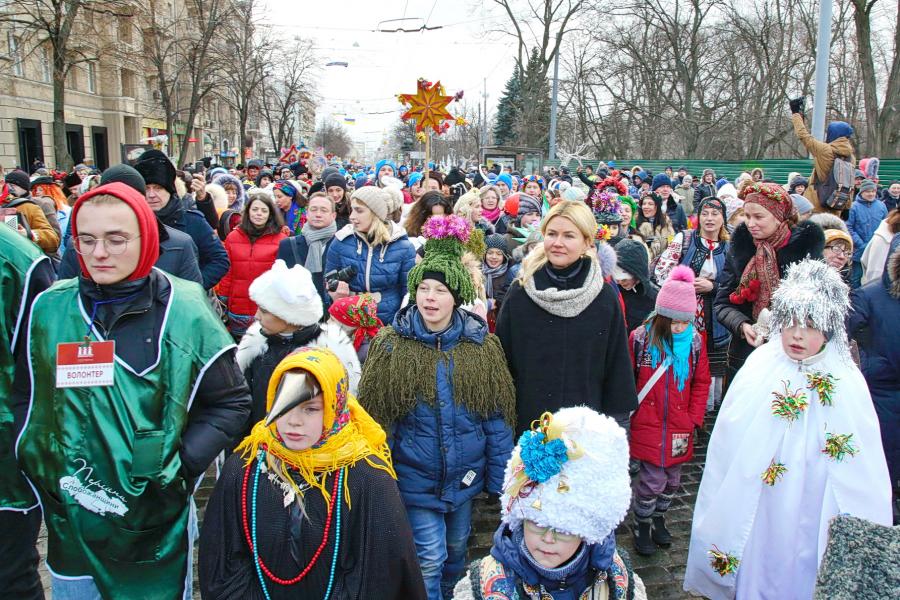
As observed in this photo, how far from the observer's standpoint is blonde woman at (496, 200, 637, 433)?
338 centimetres

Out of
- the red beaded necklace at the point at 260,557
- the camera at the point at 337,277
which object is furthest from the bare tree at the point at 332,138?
the red beaded necklace at the point at 260,557

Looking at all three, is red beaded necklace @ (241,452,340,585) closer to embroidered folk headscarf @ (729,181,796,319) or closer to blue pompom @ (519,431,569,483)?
blue pompom @ (519,431,569,483)

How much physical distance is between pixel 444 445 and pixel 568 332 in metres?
0.91

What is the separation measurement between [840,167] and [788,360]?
12.4ft

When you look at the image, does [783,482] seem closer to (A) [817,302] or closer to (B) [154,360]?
(A) [817,302]

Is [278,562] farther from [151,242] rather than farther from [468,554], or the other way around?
[468,554]

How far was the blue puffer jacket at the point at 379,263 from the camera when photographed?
5051mm

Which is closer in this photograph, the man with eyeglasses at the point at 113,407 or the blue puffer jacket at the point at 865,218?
the man with eyeglasses at the point at 113,407

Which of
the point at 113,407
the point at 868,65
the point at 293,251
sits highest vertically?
the point at 868,65

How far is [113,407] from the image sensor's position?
7.22ft

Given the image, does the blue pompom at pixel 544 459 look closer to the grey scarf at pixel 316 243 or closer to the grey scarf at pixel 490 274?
the grey scarf at pixel 316 243

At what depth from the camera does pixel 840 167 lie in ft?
19.4

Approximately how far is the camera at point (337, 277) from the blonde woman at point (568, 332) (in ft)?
5.52

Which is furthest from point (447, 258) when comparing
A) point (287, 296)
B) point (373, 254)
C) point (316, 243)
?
point (316, 243)
